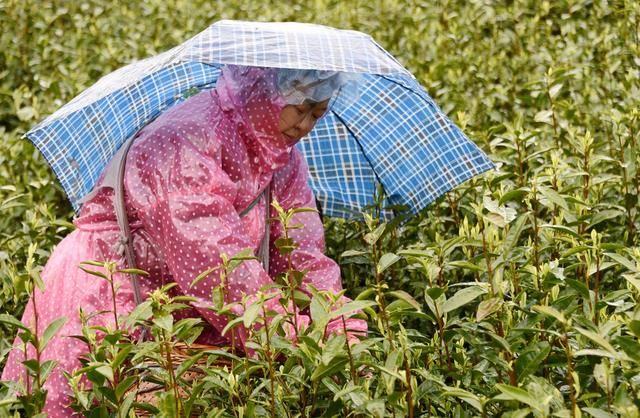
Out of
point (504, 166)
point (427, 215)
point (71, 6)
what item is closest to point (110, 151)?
point (427, 215)

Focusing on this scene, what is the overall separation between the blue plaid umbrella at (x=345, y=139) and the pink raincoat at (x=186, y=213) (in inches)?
Result: 6.8

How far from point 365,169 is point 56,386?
4.36 feet

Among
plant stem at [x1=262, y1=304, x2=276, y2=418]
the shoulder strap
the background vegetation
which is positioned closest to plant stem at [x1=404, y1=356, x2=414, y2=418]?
the background vegetation

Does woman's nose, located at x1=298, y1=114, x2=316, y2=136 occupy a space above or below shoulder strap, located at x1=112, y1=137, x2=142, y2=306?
above

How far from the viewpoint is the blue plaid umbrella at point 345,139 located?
349cm

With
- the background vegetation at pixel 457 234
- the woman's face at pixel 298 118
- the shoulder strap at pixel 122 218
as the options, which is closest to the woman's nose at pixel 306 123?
the woman's face at pixel 298 118

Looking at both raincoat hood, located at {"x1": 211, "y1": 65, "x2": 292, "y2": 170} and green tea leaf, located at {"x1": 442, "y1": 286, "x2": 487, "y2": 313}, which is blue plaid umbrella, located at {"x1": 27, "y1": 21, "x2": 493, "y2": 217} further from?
green tea leaf, located at {"x1": 442, "y1": 286, "x2": 487, "y2": 313}

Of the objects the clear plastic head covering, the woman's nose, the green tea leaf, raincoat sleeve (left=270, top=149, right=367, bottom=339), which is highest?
the clear plastic head covering

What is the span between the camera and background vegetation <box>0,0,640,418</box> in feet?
7.60

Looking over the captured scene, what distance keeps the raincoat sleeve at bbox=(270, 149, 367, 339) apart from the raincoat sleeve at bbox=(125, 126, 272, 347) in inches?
13.2

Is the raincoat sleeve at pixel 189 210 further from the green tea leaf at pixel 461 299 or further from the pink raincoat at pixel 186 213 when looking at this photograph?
the green tea leaf at pixel 461 299

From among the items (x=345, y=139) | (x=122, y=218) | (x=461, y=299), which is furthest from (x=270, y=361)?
(x=345, y=139)

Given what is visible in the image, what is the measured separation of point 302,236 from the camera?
3477 mm

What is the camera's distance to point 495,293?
2443 mm
